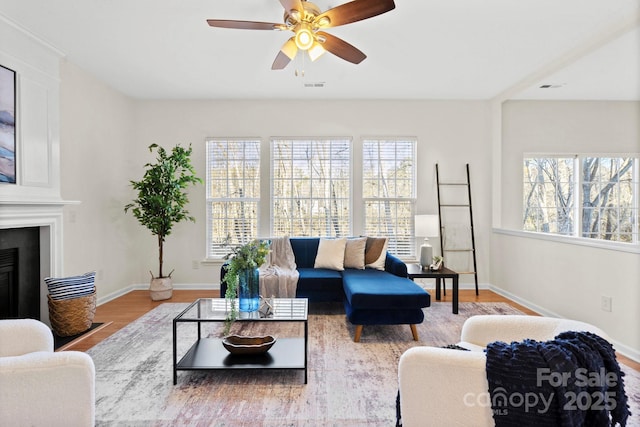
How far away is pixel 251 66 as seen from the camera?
3.88 metres

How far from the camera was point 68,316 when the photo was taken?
3.07 meters

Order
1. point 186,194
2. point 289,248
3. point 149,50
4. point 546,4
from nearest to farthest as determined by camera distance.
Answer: point 546,4 < point 149,50 < point 289,248 < point 186,194

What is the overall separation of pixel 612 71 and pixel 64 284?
6.22m

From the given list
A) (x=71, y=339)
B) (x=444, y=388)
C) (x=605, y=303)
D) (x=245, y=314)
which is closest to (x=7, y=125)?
(x=71, y=339)

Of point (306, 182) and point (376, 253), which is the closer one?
point (376, 253)

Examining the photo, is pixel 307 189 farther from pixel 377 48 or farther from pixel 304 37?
pixel 304 37

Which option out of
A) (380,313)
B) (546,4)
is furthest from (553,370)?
(546,4)

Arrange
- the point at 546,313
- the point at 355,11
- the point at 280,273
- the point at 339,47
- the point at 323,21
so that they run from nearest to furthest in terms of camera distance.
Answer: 1. the point at 355,11
2. the point at 323,21
3. the point at 339,47
4. the point at 546,313
5. the point at 280,273

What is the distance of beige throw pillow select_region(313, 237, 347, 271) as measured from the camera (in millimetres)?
4281

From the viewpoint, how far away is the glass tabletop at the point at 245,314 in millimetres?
2472

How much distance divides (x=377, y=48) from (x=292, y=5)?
1.50 m

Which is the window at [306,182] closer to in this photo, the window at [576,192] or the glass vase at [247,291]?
the glass vase at [247,291]

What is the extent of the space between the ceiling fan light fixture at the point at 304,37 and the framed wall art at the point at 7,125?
2507 millimetres

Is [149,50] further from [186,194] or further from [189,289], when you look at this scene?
[189,289]
